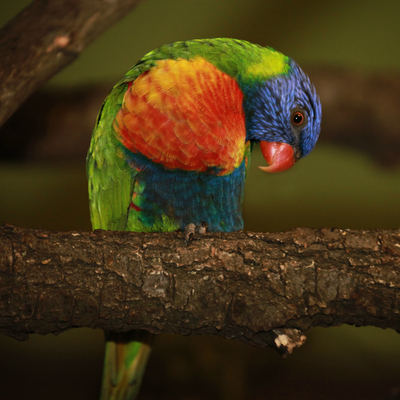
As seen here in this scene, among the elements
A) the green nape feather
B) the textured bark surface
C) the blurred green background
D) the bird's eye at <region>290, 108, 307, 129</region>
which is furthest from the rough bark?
the blurred green background

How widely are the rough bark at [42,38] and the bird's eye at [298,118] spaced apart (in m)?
1.13

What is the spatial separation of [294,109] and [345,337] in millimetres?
3425

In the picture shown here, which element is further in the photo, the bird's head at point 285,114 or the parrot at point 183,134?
the bird's head at point 285,114

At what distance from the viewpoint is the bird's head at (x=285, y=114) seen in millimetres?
2230

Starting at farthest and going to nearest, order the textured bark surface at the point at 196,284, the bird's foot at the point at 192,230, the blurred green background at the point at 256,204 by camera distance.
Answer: the blurred green background at the point at 256,204 < the bird's foot at the point at 192,230 < the textured bark surface at the point at 196,284

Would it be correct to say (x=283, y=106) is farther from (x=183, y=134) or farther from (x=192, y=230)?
(x=192, y=230)

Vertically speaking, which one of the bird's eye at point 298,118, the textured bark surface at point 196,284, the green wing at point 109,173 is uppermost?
the bird's eye at point 298,118

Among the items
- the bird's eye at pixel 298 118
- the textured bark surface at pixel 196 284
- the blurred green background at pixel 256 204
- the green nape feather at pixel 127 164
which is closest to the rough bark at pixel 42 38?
the green nape feather at pixel 127 164

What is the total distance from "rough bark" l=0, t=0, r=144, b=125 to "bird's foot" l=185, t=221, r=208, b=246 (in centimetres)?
117

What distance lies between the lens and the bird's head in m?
2.23

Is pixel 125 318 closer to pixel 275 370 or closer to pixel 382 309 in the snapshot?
pixel 382 309

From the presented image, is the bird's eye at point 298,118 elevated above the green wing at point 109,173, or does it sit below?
above

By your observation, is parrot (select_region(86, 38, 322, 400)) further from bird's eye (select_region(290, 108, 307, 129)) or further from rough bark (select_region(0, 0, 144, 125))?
rough bark (select_region(0, 0, 144, 125))

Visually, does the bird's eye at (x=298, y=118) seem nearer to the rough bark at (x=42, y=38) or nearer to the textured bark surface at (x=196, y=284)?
the textured bark surface at (x=196, y=284)
